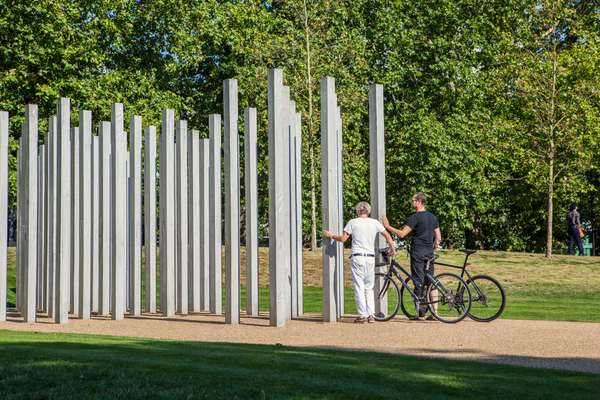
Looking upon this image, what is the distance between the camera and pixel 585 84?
3378 cm

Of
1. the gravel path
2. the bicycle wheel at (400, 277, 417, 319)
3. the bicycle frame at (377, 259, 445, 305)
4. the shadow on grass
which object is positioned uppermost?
the bicycle frame at (377, 259, 445, 305)

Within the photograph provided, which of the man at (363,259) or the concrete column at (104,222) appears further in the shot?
the concrete column at (104,222)

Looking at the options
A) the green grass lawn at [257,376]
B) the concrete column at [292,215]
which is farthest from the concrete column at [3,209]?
the green grass lawn at [257,376]

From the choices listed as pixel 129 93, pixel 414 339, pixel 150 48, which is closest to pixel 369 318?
pixel 414 339

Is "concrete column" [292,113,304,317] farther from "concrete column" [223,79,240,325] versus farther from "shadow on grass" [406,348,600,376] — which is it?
"shadow on grass" [406,348,600,376]

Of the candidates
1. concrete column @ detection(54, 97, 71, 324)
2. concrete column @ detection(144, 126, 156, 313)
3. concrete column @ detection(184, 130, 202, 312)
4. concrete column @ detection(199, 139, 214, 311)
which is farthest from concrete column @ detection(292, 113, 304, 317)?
concrete column @ detection(54, 97, 71, 324)

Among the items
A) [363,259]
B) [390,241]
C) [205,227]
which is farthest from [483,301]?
[205,227]

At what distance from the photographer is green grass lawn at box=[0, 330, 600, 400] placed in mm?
7984

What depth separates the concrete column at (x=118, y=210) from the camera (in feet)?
53.2

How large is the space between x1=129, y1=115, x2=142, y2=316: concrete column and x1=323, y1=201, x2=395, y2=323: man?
13.2ft

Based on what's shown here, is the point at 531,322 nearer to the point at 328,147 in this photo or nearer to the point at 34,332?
the point at 328,147

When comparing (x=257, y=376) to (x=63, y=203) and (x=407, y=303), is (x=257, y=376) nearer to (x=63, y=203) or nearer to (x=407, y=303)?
(x=407, y=303)

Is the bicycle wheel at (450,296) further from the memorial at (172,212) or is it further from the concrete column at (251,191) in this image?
the concrete column at (251,191)

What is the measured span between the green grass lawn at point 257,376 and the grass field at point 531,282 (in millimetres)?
7135
